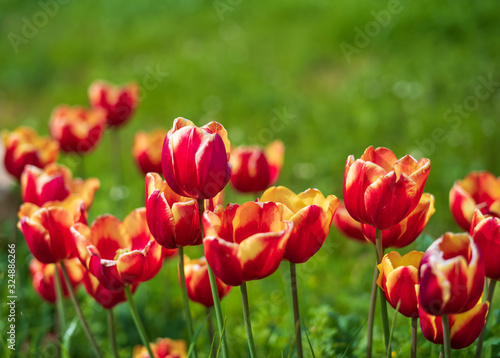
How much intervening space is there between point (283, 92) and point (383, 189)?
14.1 feet

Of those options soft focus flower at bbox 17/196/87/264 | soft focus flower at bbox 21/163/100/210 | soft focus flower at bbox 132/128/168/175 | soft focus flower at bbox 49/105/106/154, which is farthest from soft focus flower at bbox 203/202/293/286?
soft focus flower at bbox 49/105/106/154

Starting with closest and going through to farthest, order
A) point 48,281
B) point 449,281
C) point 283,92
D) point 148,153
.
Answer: point 449,281 → point 48,281 → point 148,153 → point 283,92

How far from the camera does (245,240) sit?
3.31 ft

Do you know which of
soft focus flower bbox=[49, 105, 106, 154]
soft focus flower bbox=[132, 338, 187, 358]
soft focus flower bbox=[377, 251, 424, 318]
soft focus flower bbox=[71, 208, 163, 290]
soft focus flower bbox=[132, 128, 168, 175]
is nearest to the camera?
soft focus flower bbox=[377, 251, 424, 318]

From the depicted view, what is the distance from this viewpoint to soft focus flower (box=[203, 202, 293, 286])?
1.00 meters

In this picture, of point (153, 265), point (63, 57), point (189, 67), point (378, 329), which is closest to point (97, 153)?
point (189, 67)

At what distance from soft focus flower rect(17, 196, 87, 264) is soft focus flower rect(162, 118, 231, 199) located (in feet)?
1.35

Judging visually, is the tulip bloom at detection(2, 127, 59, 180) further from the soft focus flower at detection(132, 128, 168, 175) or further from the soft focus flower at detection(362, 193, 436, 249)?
the soft focus flower at detection(362, 193, 436, 249)

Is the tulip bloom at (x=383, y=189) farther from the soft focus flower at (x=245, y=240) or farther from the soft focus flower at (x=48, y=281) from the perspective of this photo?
the soft focus flower at (x=48, y=281)

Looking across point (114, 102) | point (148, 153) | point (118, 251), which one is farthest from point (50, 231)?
point (114, 102)

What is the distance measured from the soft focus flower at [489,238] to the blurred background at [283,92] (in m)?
0.52

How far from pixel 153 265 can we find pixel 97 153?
353 cm

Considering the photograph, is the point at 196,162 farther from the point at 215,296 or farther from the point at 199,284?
the point at 199,284

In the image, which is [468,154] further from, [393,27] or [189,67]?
[189,67]
